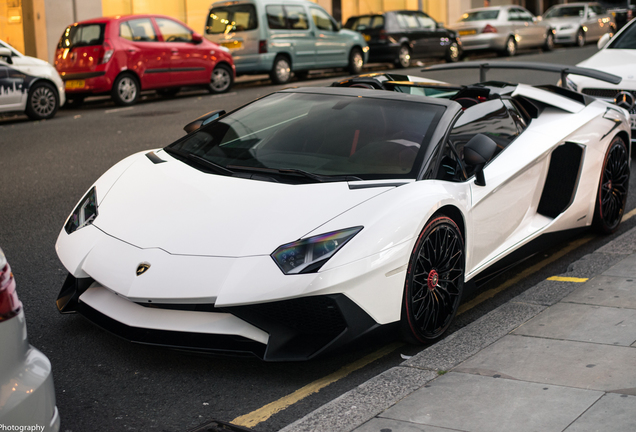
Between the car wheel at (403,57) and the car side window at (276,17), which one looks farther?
the car wheel at (403,57)

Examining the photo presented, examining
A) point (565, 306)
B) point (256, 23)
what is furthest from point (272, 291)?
point (256, 23)

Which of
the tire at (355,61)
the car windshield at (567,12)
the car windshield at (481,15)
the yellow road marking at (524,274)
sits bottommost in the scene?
the yellow road marking at (524,274)

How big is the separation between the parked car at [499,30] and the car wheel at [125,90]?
13.9m

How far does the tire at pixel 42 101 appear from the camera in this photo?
13.0 metres

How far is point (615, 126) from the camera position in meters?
5.97

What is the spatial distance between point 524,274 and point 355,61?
53.4 feet

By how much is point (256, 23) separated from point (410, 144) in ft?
47.7

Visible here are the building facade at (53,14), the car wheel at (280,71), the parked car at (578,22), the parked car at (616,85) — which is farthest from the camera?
the parked car at (578,22)

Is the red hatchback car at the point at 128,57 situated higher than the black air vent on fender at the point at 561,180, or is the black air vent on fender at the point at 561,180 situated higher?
the red hatchback car at the point at 128,57

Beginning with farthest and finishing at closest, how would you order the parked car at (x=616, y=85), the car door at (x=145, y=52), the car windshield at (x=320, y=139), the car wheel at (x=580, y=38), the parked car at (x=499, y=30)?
the car wheel at (x=580, y=38) → the parked car at (x=499, y=30) → the car door at (x=145, y=52) → the parked car at (x=616, y=85) → the car windshield at (x=320, y=139)

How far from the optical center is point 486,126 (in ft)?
16.1

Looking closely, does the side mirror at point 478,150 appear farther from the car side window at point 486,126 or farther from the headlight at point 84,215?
the headlight at point 84,215

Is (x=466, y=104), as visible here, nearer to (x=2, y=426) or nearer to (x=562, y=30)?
(x=2, y=426)

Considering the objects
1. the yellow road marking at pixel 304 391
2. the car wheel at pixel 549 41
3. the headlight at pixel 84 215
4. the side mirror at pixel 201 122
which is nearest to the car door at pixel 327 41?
the car wheel at pixel 549 41
